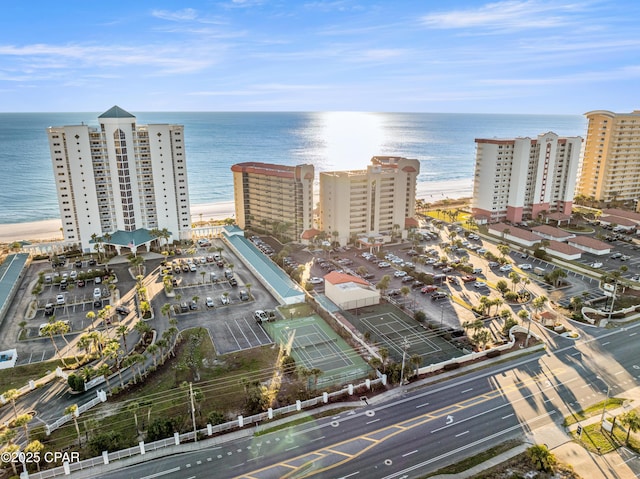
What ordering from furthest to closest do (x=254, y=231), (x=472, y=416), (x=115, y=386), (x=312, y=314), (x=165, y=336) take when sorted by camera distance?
1. (x=254, y=231)
2. (x=312, y=314)
3. (x=165, y=336)
4. (x=115, y=386)
5. (x=472, y=416)

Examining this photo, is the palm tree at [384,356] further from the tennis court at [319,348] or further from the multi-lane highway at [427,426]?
the multi-lane highway at [427,426]

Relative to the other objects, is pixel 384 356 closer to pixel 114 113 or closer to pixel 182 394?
pixel 182 394

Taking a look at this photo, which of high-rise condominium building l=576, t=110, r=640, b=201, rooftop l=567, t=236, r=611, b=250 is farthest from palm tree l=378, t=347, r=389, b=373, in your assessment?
high-rise condominium building l=576, t=110, r=640, b=201

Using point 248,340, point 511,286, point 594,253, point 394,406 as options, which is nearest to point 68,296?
point 248,340

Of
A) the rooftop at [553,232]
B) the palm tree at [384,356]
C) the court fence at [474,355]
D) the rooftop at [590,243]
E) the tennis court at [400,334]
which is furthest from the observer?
the rooftop at [553,232]

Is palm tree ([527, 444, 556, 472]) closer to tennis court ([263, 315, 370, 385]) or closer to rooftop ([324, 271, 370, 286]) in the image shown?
tennis court ([263, 315, 370, 385])

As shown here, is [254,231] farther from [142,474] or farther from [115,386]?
[142,474]

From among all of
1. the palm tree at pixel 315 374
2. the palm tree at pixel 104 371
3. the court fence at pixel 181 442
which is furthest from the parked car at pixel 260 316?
the palm tree at pixel 104 371
